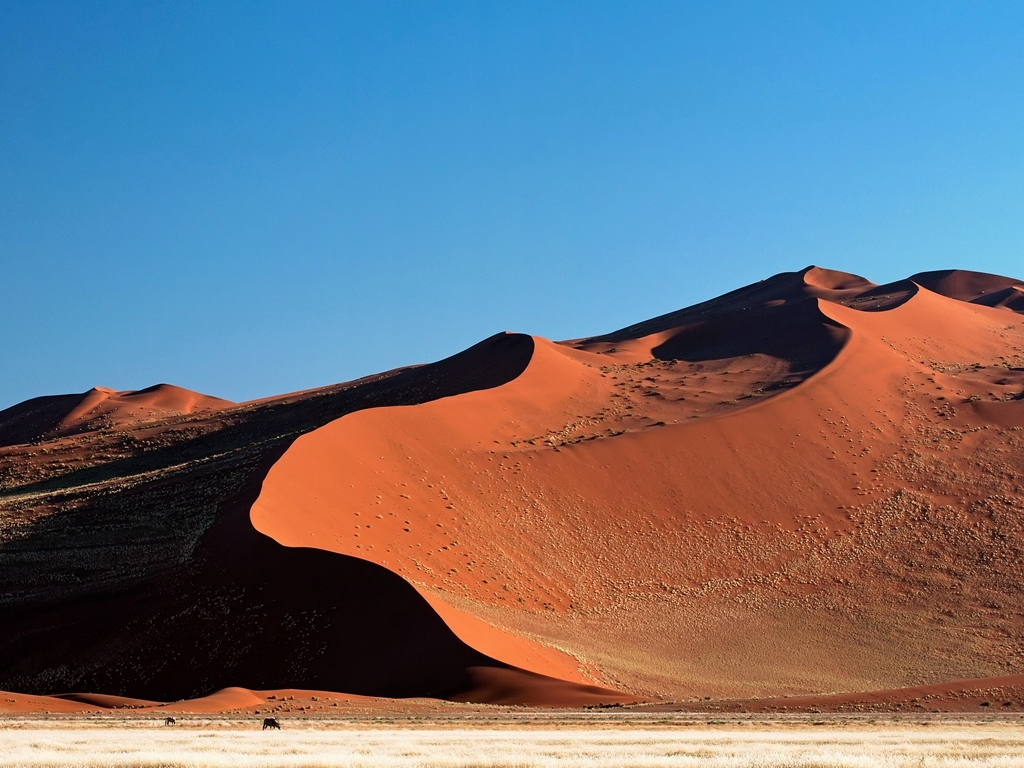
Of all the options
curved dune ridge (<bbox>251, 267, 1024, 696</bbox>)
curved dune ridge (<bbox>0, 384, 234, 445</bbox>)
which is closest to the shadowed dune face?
curved dune ridge (<bbox>251, 267, 1024, 696</bbox>)

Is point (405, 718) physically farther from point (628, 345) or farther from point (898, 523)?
point (628, 345)

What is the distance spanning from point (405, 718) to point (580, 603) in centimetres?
1191

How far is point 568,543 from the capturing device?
1431 inches

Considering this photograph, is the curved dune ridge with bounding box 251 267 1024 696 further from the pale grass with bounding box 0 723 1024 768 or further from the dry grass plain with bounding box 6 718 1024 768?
the pale grass with bounding box 0 723 1024 768

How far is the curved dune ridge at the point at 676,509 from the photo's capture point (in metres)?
30.2

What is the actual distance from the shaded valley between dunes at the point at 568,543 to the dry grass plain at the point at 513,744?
19.4 feet

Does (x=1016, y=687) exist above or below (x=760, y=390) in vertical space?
below

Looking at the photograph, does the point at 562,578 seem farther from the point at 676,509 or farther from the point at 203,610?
the point at 203,610

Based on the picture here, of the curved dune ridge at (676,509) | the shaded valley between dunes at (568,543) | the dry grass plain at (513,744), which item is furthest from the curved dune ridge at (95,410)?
the dry grass plain at (513,744)

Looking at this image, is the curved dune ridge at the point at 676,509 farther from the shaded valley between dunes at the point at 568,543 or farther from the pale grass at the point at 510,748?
the pale grass at the point at 510,748

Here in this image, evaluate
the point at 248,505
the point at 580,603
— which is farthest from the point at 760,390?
the point at 248,505

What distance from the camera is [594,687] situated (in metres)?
25.3

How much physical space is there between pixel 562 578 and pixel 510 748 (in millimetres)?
19052

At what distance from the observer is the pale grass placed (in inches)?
529
